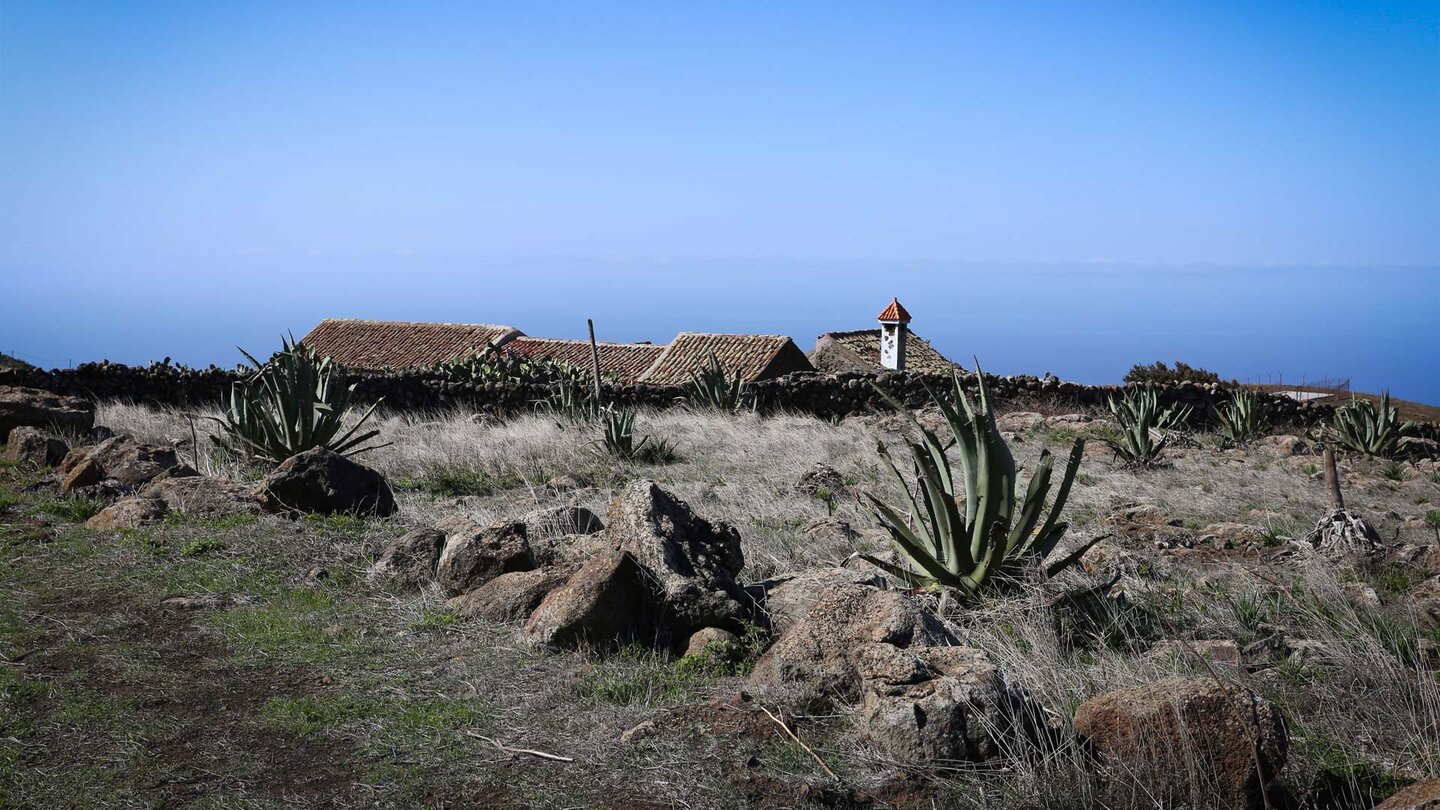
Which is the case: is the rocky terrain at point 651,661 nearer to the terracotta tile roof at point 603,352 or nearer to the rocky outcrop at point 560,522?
the rocky outcrop at point 560,522

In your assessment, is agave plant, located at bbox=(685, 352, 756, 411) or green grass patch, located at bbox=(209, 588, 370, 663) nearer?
green grass patch, located at bbox=(209, 588, 370, 663)

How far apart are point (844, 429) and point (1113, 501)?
6102mm

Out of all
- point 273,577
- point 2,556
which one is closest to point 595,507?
point 273,577

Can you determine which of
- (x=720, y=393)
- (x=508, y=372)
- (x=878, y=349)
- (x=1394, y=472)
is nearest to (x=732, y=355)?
(x=878, y=349)

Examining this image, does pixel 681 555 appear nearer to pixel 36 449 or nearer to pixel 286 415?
pixel 286 415

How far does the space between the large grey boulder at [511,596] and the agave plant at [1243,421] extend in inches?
531

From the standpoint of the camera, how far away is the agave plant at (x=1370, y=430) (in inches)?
572

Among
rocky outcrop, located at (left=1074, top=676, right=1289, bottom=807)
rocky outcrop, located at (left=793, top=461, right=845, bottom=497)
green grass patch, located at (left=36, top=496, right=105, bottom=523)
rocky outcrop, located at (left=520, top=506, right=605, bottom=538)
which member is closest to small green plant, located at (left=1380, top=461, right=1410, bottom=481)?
rocky outcrop, located at (left=793, top=461, right=845, bottom=497)

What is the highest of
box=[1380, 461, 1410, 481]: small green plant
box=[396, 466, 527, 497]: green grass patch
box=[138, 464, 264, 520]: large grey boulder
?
box=[138, 464, 264, 520]: large grey boulder

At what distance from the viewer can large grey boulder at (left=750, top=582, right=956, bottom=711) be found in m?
3.85

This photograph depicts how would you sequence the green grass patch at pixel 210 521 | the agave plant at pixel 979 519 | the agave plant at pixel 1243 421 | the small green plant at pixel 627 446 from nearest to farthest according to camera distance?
the agave plant at pixel 979 519
the green grass patch at pixel 210 521
the small green plant at pixel 627 446
the agave plant at pixel 1243 421

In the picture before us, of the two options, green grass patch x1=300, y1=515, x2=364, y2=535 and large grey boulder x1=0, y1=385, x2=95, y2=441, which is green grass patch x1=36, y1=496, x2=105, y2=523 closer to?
green grass patch x1=300, y1=515, x2=364, y2=535

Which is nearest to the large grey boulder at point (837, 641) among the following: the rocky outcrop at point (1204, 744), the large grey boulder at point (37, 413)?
the rocky outcrop at point (1204, 744)

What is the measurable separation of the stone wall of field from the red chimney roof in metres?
9.76
